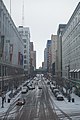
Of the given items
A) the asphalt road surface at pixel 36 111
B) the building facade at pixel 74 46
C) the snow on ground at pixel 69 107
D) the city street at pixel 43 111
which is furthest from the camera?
the building facade at pixel 74 46

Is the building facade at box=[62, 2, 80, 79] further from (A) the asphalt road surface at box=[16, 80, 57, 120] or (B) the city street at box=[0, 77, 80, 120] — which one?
(A) the asphalt road surface at box=[16, 80, 57, 120]

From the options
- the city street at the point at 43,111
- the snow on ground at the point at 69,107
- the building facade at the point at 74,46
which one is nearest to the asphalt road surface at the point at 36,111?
the city street at the point at 43,111

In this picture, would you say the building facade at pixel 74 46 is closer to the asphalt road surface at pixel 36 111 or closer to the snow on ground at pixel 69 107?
the snow on ground at pixel 69 107

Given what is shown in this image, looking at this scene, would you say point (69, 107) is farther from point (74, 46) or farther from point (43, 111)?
point (74, 46)

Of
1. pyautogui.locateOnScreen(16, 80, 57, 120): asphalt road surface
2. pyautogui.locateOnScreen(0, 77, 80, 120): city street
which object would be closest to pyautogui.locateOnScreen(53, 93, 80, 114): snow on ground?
pyautogui.locateOnScreen(0, 77, 80, 120): city street

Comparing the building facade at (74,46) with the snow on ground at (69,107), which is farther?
the building facade at (74,46)

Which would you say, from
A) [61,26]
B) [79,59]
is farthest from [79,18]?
[61,26]

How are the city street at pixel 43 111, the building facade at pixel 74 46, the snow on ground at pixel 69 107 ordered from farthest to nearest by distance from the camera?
1. the building facade at pixel 74 46
2. the snow on ground at pixel 69 107
3. the city street at pixel 43 111

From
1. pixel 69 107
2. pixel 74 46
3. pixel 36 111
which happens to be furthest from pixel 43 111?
pixel 74 46

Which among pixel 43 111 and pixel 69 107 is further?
pixel 69 107

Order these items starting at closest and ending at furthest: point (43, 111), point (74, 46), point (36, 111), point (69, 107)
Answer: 1. point (36, 111)
2. point (43, 111)
3. point (69, 107)
4. point (74, 46)

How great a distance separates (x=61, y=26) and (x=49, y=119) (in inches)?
5682

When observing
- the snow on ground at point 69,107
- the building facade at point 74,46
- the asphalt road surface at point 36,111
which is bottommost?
the asphalt road surface at point 36,111

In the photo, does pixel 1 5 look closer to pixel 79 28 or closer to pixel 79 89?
pixel 79 28
